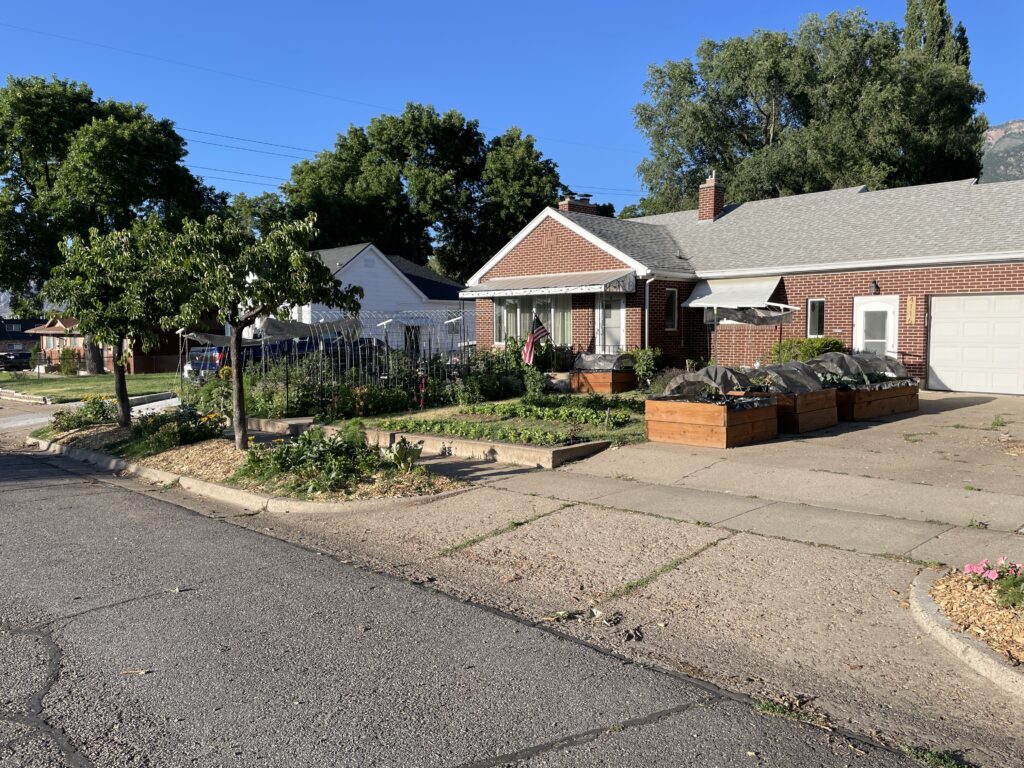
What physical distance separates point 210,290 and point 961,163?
1417 inches

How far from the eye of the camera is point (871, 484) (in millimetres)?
8555

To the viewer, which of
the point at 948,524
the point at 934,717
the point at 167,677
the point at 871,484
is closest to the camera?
the point at 934,717

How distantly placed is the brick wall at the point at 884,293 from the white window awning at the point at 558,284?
10.4 feet

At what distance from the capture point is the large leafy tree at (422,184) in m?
45.4

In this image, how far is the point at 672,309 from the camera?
21.2m

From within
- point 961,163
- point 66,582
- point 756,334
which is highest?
point 961,163

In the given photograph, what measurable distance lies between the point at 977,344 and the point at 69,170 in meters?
31.6

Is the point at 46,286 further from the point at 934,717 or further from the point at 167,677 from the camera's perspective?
the point at 934,717

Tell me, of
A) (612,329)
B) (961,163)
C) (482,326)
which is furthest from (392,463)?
(961,163)

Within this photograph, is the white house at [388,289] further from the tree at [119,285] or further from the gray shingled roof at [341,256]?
the tree at [119,285]

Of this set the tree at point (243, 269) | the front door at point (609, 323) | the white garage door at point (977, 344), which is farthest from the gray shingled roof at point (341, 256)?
the white garage door at point (977, 344)

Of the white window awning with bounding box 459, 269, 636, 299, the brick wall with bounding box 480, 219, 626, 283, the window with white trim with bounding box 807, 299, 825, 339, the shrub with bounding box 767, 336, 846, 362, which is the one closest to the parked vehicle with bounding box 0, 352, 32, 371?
the white window awning with bounding box 459, 269, 636, 299

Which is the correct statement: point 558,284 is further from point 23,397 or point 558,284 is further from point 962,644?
point 23,397

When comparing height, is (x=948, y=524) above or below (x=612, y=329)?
below
